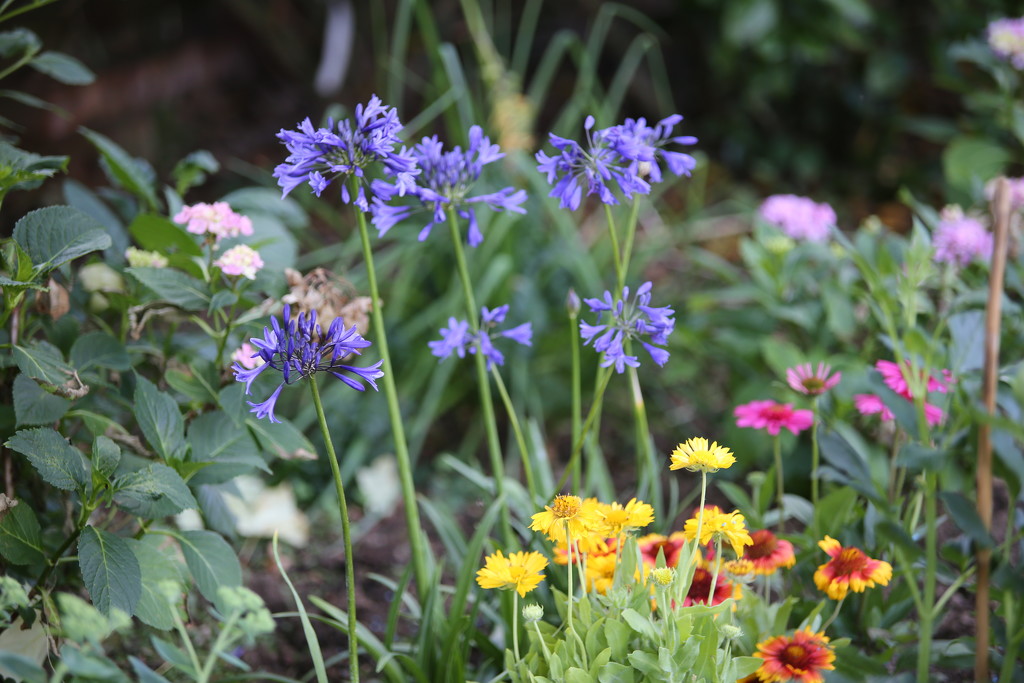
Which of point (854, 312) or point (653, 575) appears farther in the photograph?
point (854, 312)

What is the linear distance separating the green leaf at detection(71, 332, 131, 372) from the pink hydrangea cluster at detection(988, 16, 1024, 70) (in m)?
2.40

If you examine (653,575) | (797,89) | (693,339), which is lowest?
(693,339)

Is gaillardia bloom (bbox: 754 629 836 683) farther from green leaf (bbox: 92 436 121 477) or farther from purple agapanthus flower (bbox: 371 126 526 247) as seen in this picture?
green leaf (bbox: 92 436 121 477)

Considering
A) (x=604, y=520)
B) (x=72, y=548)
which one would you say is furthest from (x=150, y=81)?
(x=604, y=520)

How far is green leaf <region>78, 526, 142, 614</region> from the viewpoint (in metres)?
1.02

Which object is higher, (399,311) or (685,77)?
(685,77)

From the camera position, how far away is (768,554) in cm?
121

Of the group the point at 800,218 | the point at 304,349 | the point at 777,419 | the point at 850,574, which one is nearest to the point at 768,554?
the point at 850,574

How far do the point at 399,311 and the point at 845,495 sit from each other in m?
1.37

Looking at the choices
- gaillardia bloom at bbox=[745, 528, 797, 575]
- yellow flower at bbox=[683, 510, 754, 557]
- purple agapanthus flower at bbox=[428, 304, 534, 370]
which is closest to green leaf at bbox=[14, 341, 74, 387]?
purple agapanthus flower at bbox=[428, 304, 534, 370]

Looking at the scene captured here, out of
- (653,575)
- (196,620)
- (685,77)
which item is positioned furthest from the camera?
(685,77)

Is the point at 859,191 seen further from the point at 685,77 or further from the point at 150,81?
the point at 150,81

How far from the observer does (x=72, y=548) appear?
1327mm

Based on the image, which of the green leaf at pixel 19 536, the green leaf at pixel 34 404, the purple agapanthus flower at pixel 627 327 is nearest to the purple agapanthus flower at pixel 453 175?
the purple agapanthus flower at pixel 627 327
